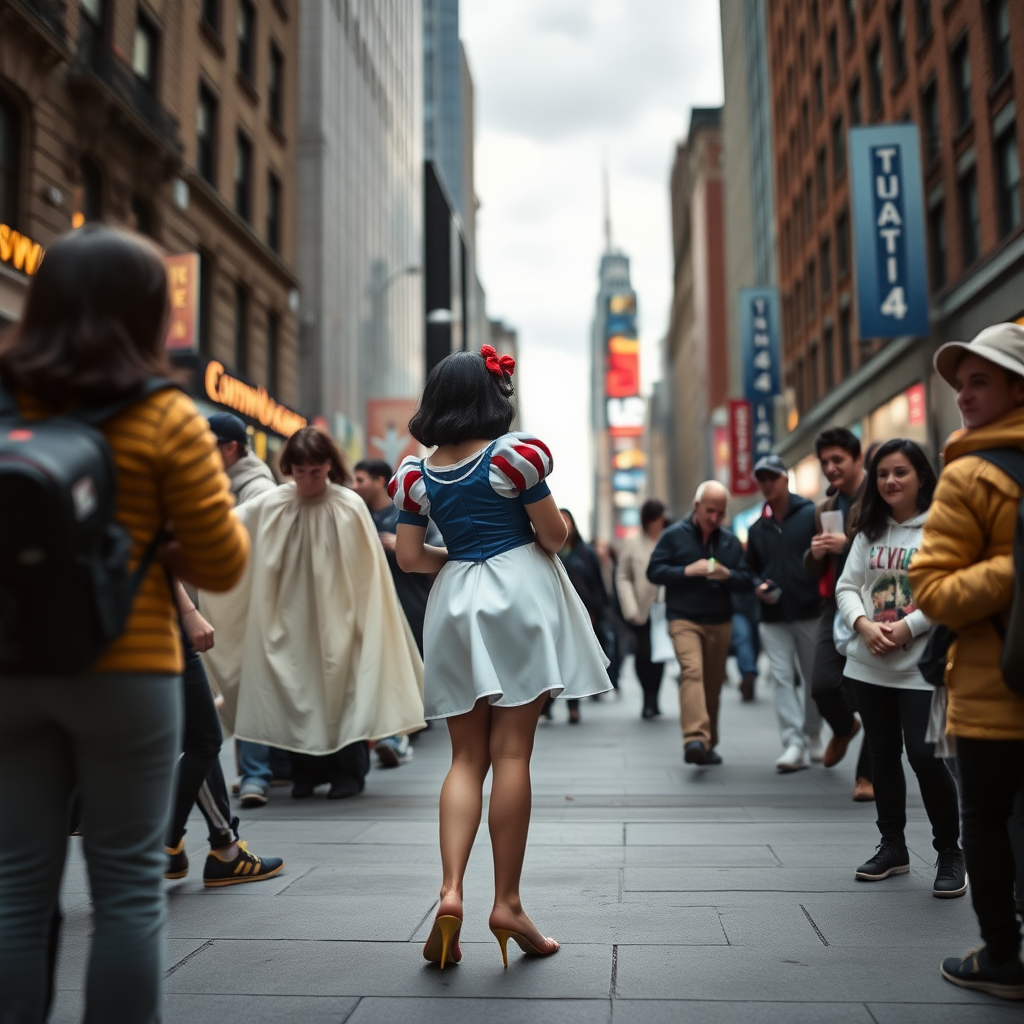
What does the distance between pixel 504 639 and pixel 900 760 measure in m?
2.02

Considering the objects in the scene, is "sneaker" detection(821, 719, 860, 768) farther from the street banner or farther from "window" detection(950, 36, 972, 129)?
the street banner

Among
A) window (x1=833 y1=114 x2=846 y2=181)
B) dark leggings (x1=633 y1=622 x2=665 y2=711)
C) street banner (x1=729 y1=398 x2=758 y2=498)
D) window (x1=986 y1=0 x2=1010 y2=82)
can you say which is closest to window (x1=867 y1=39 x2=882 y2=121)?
window (x1=833 y1=114 x2=846 y2=181)

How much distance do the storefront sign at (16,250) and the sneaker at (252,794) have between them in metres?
9.29

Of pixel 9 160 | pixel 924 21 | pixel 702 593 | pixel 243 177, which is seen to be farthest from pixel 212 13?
pixel 702 593

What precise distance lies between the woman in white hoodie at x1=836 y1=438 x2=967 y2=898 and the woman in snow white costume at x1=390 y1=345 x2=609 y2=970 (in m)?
1.45

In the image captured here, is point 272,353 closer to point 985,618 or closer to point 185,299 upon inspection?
point 185,299

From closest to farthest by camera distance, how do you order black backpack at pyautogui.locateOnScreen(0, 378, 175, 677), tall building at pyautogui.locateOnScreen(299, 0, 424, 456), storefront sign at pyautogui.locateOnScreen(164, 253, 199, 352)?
black backpack at pyautogui.locateOnScreen(0, 378, 175, 677) < storefront sign at pyautogui.locateOnScreen(164, 253, 199, 352) < tall building at pyautogui.locateOnScreen(299, 0, 424, 456)

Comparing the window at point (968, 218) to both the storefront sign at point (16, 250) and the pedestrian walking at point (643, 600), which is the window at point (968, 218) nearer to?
the pedestrian walking at point (643, 600)

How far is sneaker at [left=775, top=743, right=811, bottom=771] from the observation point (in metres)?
8.23

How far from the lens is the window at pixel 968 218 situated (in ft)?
73.4

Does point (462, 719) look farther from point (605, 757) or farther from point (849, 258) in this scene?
point (849, 258)

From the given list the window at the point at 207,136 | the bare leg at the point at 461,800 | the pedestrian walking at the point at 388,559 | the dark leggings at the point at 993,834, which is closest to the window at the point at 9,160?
the window at the point at 207,136

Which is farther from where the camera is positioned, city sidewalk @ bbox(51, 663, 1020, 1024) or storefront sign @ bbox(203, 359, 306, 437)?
storefront sign @ bbox(203, 359, 306, 437)

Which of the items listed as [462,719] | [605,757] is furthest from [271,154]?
[462,719]
